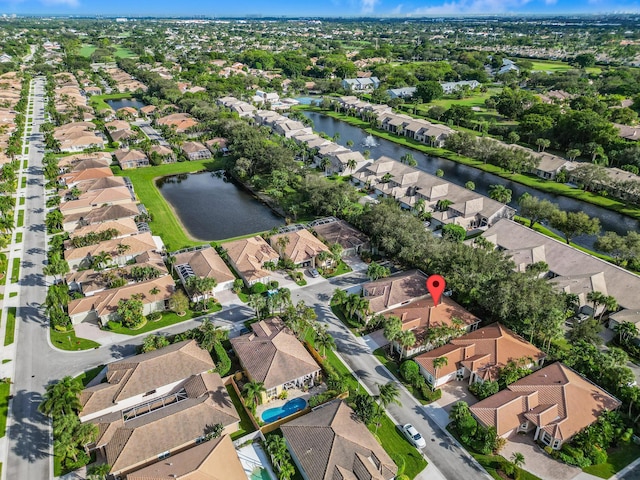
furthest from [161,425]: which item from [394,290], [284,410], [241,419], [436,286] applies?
[436,286]

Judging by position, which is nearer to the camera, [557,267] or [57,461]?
[57,461]

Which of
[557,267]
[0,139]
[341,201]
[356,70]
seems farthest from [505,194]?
[356,70]

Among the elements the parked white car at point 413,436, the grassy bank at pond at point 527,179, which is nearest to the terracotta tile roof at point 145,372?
the parked white car at point 413,436

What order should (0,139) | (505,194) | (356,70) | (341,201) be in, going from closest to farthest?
(341,201) < (505,194) < (0,139) < (356,70)

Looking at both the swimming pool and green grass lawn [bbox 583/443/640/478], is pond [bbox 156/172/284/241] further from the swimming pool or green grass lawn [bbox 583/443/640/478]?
green grass lawn [bbox 583/443/640/478]

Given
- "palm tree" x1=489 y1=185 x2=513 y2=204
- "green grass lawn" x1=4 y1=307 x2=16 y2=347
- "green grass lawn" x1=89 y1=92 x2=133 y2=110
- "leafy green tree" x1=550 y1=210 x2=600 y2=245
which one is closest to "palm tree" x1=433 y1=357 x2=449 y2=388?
"leafy green tree" x1=550 y1=210 x2=600 y2=245

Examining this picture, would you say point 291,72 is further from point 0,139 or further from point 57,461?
point 57,461

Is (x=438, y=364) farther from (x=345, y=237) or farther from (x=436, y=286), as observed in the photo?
(x=345, y=237)

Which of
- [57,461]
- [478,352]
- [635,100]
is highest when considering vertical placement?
→ [635,100]
